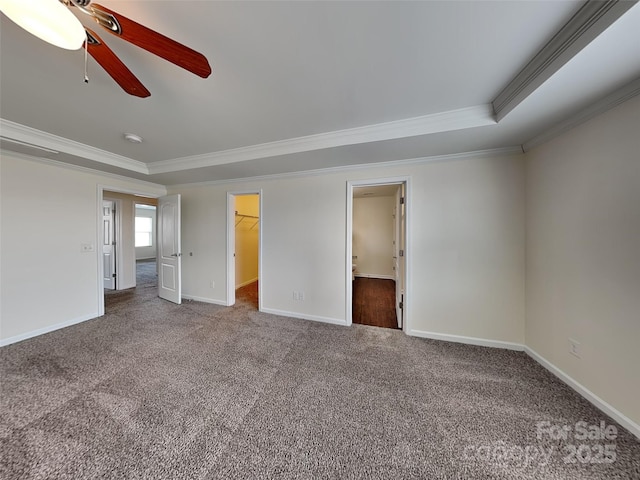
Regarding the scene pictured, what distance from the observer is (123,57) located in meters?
1.30

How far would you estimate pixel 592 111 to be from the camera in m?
1.54

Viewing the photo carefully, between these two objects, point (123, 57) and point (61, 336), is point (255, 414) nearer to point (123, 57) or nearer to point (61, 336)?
point (123, 57)

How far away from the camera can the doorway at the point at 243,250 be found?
360 centimetres

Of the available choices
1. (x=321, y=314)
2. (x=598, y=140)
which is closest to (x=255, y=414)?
(x=321, y=314)

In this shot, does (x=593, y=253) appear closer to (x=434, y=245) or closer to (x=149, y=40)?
(x=434, y=245)

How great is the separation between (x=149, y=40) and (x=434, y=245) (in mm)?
2835

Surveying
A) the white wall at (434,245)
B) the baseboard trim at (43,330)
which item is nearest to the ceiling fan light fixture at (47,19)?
the white wall at (434,245)

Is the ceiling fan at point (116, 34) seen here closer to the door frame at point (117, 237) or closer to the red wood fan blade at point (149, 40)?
the red wood fan blade at point (149, 40)

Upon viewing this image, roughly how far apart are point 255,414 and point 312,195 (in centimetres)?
248

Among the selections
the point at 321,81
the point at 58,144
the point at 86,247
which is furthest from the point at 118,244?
the point at 321,81

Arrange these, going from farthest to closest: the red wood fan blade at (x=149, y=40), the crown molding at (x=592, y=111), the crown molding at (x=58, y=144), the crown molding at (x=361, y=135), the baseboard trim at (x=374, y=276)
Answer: the baseboard trim at (x=374, y=276)
the crown molding at (x=58, y=144)
the crown molding at (x=361, y=135)
the crown molding at (x=592, y=111)
the red wood fan blade at (x=149, y=40)

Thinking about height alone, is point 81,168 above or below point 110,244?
above

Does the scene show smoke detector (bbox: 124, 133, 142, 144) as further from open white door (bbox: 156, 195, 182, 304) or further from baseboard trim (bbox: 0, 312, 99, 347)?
baseboard trim (bbox: 0, 312, 99, 347)

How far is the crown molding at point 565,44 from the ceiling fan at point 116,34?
181cm
